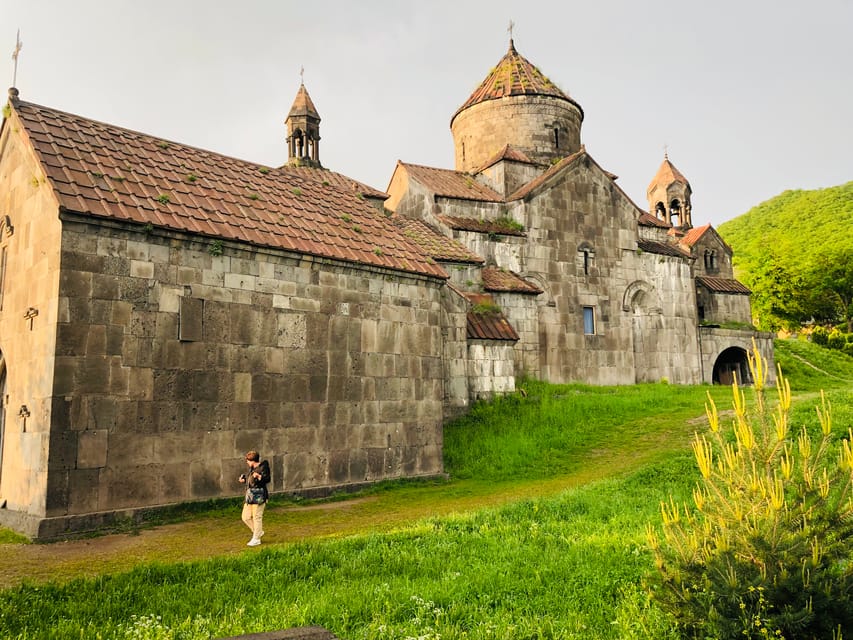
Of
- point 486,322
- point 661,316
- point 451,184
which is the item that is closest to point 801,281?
point 661,316

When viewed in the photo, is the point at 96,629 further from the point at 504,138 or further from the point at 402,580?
the point at 504,138

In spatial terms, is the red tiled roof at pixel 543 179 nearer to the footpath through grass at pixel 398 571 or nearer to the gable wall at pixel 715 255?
the gable wall at pixel 715 255

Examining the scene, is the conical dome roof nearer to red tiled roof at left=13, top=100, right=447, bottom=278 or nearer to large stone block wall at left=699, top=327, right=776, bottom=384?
red tiled roof at left=13, top=100, right=447, bottom=278

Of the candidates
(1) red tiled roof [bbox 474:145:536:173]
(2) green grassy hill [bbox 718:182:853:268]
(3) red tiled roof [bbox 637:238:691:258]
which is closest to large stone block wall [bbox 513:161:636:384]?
(3) red tiled roof [bbox 637:238:691:258]

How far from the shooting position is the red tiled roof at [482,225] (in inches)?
749

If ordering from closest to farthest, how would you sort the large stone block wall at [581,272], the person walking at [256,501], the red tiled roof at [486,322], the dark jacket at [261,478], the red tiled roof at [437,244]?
the person walking at [256,501]
the dark jacket at [261,478]
the red tiled roof at [486,322]
the red tiled roof at [437,244]
the large stone block wall at [581,272]

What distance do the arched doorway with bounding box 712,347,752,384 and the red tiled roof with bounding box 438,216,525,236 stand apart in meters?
11.5

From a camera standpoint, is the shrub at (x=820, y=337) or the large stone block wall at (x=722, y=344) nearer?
the large stone block wall at (x=722, y=344)

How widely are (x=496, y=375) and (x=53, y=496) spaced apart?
9.89 metres

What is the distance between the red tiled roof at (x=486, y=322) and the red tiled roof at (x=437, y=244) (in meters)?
0.96

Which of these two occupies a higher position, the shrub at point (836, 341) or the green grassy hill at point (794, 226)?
the green grassy hill at point (794, 226)

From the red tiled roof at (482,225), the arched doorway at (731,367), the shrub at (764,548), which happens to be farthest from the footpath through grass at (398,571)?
the arched doorway at (731,367)

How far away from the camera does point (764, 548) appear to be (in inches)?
156

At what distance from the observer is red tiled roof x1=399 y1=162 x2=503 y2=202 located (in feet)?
65.9
